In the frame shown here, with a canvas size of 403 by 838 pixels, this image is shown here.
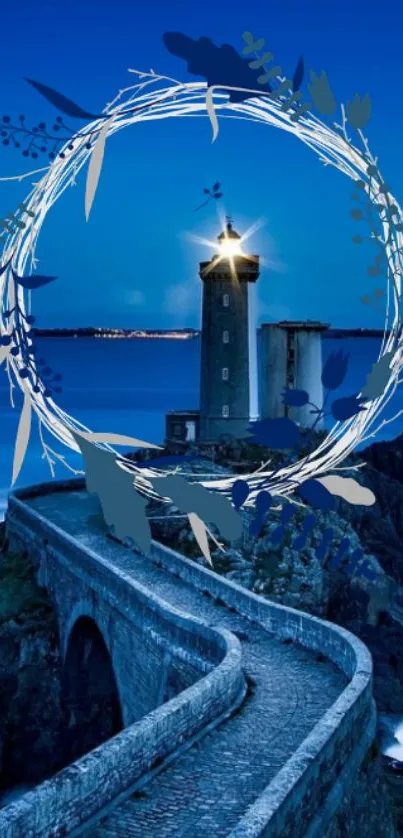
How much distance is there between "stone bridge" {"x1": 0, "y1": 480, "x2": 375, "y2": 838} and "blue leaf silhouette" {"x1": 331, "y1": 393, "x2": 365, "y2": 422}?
6209 mm

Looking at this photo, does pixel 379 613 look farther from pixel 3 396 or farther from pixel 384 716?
pixel 3 396

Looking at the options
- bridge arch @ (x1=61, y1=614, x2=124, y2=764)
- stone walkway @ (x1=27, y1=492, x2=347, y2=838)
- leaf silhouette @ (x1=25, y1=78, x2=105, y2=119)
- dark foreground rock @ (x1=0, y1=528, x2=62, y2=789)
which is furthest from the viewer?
dark foreground rock @ (x1=0, y1=528, x2=62, y2=789)

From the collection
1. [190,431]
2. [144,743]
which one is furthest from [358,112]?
A: [190,431]

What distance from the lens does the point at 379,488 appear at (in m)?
42.9

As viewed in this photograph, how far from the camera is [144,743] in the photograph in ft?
34.1

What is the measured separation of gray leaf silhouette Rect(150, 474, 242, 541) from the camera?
3652 mm

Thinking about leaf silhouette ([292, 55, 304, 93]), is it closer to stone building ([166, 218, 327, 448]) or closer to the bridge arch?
the bridge arch

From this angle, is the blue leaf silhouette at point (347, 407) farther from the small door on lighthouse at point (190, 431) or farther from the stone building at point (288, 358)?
the stone building at point (288, 358)

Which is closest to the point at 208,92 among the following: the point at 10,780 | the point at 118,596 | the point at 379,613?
the point at 118,596

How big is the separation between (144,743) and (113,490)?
7.88m

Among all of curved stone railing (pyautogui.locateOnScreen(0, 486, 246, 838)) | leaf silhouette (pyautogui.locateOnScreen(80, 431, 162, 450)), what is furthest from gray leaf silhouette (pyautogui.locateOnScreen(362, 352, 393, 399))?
curved stone railing (pyautogui.locateOnScreen(0, 486, 246, 838))

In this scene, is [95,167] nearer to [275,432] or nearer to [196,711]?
[275,432]

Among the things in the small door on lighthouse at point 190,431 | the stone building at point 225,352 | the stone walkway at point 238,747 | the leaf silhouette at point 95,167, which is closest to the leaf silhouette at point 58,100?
the leaf silhouette at point 95,167

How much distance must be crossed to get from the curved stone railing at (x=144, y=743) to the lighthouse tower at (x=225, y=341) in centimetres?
2074
